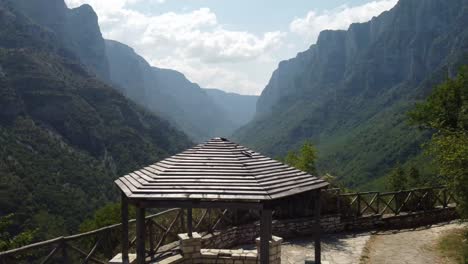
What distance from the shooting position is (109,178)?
54.0 meters

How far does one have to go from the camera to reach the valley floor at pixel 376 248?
11.3 meters

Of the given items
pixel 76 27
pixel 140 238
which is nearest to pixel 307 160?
pixel 140 238

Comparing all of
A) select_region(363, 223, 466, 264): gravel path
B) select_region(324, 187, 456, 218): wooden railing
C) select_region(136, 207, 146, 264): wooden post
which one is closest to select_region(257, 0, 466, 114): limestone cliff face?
select_region(324, 187, 456, 218): wooden railing

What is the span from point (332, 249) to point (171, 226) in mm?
5232

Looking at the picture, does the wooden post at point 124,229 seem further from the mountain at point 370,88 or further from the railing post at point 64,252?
the mountain at point 370,88

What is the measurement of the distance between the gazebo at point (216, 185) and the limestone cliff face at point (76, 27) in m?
126

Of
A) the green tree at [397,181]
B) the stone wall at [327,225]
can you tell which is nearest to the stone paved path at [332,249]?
the stone wall at [327,225]

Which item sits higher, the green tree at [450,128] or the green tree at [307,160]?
the green tree at [450,128]

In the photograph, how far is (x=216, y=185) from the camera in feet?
23.4

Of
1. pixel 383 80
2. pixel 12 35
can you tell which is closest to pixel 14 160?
pixel 12 35

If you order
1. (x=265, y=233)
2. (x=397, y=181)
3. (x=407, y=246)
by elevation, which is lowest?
(x=407, y=246)

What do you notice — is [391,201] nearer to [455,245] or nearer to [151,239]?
[455,245]

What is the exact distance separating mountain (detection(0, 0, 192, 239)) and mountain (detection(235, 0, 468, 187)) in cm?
3840

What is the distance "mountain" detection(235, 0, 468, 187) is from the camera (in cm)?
7407
